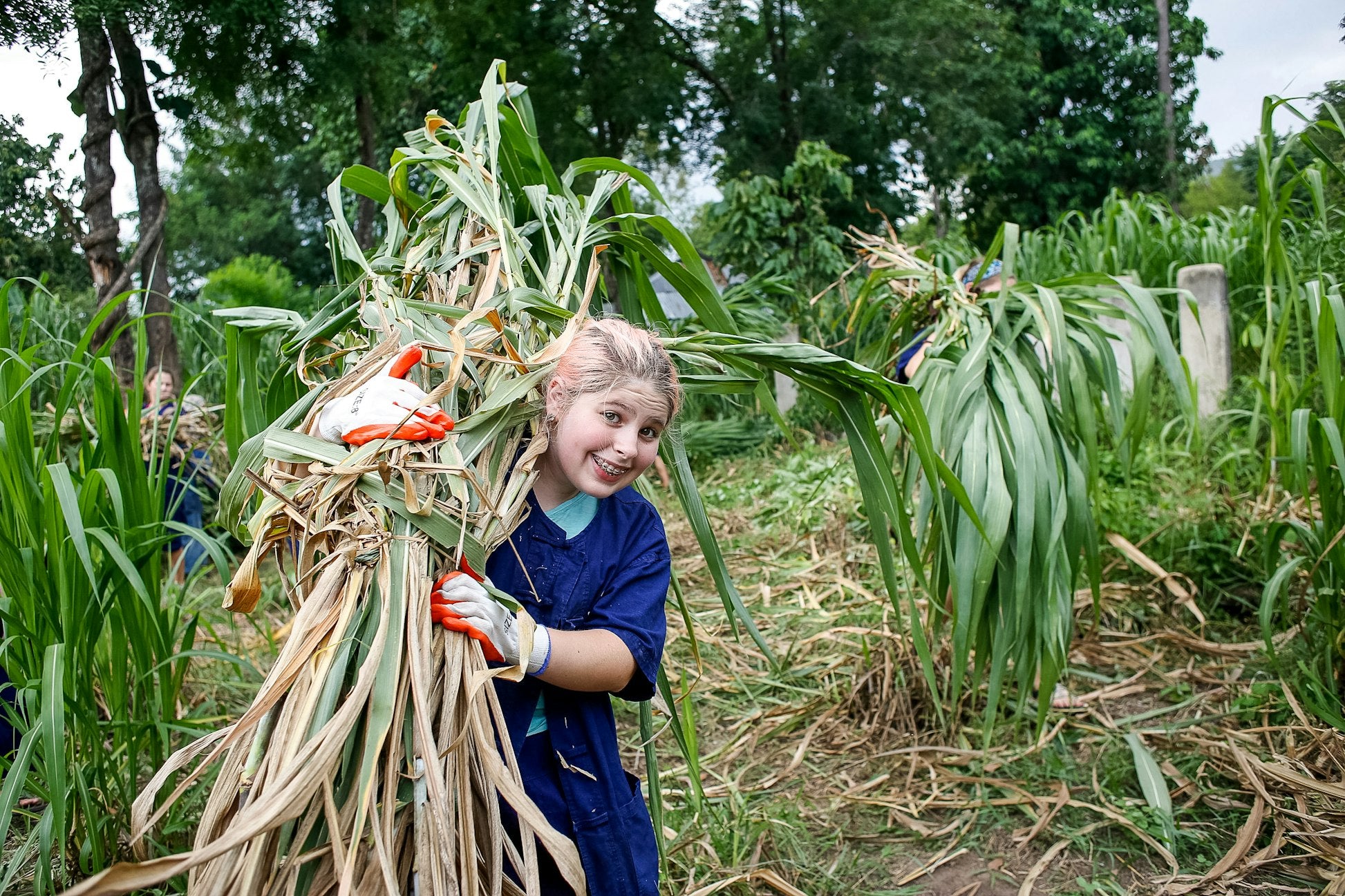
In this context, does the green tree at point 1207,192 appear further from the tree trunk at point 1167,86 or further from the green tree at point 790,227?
the green tree at point 790,227

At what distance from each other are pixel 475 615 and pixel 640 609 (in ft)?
0.91

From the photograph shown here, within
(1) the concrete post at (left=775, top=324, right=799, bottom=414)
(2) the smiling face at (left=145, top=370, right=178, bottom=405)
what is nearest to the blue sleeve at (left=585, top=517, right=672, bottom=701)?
(2) the smiling face at (left=145, top=370, right=178, bottom=405)

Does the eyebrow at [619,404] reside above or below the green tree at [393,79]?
below

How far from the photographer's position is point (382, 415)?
3.51 ft

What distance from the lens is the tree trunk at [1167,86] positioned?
1466 cm

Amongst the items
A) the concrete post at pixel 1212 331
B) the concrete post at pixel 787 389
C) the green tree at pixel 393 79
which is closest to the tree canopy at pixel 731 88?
the green tree at pixel 393 79

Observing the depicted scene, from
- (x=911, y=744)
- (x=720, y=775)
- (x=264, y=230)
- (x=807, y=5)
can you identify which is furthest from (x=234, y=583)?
(x=264, y=230)

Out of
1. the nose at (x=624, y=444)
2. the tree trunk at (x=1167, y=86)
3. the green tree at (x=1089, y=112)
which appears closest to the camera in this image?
the nose at (x=624, y=444)

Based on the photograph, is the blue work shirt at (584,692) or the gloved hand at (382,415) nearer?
the gloved hand at (382,415)

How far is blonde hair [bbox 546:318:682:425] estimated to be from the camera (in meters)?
1.20

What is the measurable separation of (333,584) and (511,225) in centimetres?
64

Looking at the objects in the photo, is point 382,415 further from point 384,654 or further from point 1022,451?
point 1022,451

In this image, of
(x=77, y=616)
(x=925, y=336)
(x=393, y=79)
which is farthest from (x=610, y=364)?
(x=393, y=79)

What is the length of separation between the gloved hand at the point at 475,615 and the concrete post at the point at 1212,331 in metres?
3.85
